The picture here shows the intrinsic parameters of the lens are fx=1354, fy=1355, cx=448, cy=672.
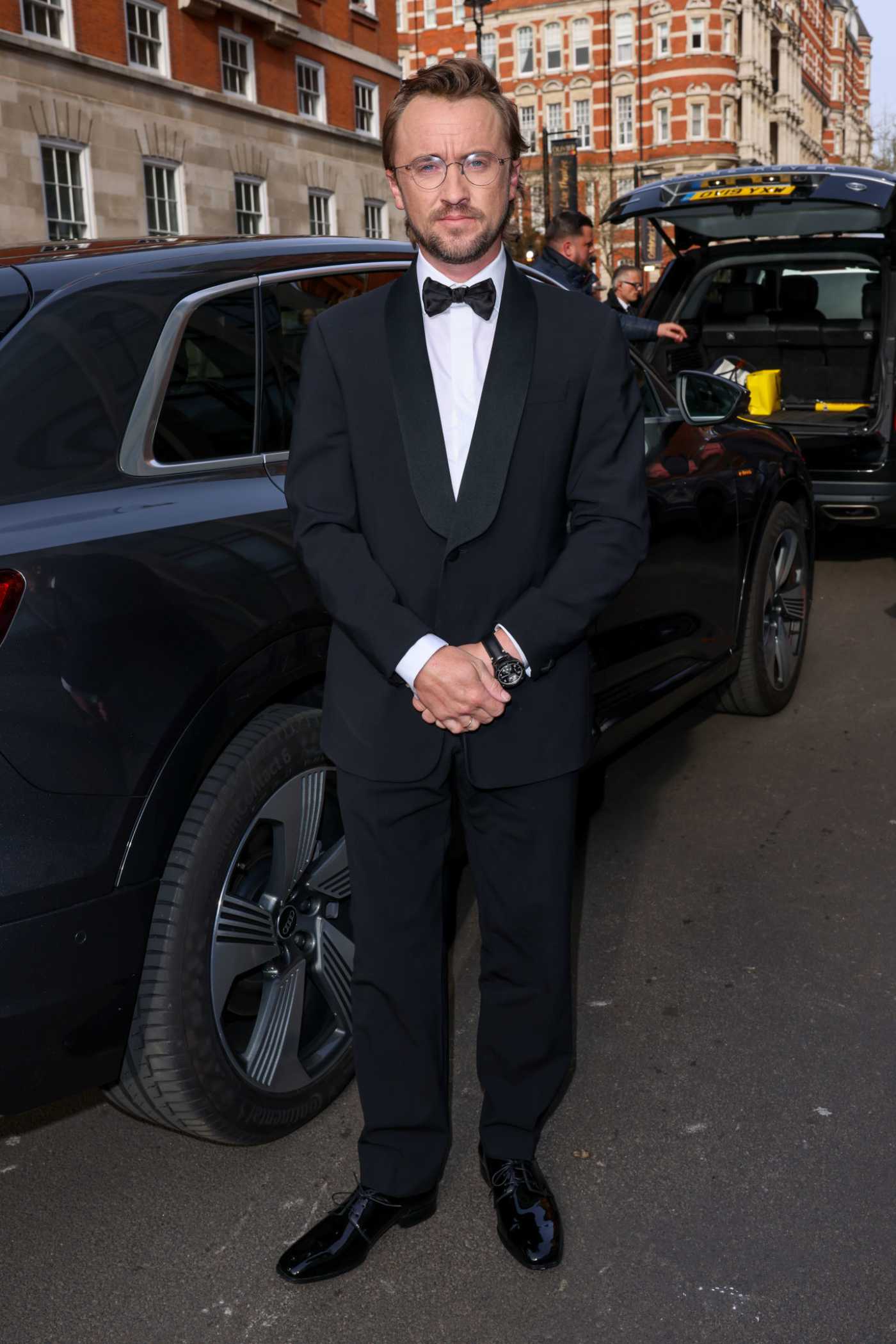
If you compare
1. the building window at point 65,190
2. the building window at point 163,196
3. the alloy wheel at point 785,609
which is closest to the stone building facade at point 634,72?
the building window at point 163,196

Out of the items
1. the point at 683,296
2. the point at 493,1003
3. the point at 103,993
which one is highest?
the point at 683,296

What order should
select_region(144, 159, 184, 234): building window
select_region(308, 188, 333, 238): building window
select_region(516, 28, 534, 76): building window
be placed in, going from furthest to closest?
1. select_region(516, 28, 534, 76): building window
2. select_region(308, 188, 333, 238): building window
3. select_region(144, 159, 184, 234): building window

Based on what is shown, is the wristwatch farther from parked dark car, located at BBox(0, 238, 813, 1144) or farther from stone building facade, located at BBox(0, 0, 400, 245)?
stone building facade, located at BBox(0, 0, 400, 245)

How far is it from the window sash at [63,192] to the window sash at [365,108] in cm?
1111

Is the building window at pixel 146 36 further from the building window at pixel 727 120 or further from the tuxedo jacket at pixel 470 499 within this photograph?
the building window at pixel 727 120

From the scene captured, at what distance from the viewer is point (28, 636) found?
6.84 feet

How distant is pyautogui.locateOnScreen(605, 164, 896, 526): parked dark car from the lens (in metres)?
7.39

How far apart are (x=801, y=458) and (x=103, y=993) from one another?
13.4 ft

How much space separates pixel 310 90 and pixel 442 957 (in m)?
31.8

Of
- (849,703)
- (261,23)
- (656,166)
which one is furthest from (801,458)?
(656,166)

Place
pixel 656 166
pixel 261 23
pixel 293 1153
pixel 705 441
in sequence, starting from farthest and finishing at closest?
pixel 656 166, pixel 261 23, pixel 705 441, pixel 293 1153

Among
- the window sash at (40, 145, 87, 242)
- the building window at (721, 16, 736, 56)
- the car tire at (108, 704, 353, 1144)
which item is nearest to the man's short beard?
the car tire at (108, 704, 353, 1144)

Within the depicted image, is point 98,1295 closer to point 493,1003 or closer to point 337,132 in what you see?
point 493,1003

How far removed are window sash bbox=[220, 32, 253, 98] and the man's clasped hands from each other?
28.5 meters
